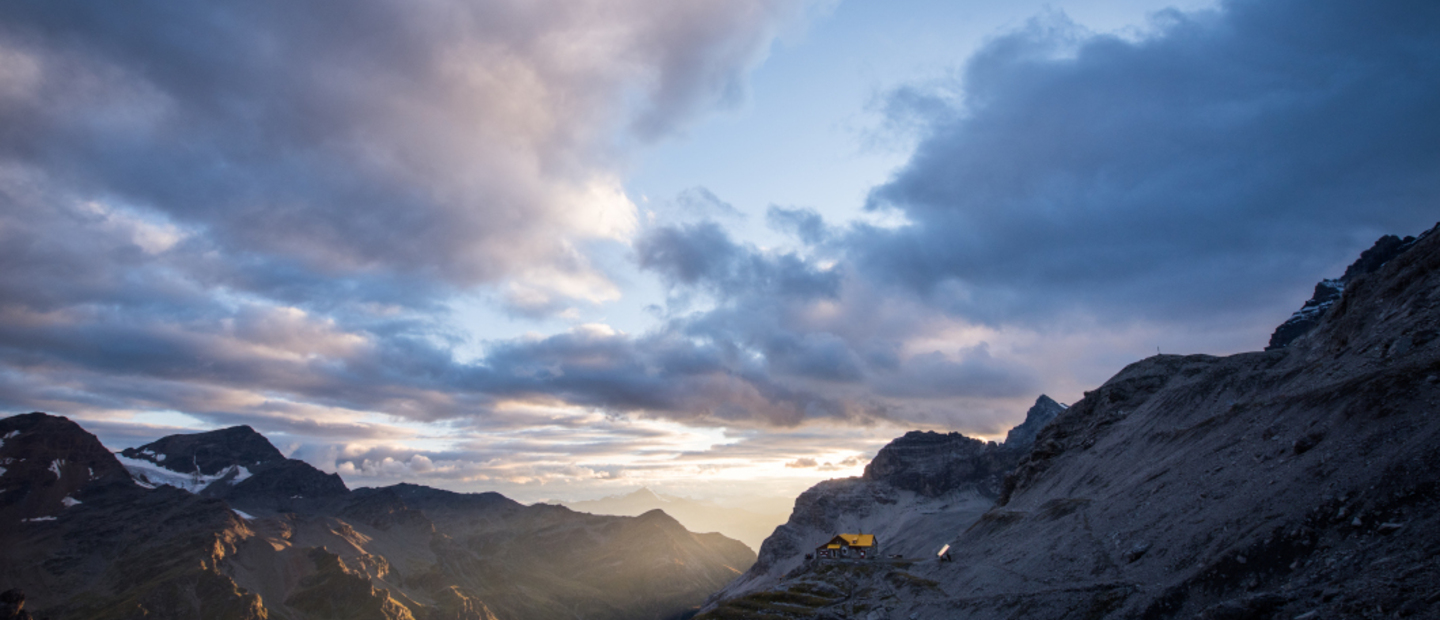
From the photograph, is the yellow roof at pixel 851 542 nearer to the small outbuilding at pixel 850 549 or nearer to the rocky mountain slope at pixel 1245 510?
the small outbuilding at pixel 850 549

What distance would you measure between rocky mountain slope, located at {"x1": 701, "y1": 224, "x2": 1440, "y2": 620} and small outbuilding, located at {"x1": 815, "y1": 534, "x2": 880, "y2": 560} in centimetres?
1248

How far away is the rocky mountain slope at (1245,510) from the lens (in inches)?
1448

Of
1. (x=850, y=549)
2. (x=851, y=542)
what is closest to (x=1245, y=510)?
(x=850, y=549)

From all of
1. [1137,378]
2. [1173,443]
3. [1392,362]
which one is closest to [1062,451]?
[1137,378]

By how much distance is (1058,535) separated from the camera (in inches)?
3236

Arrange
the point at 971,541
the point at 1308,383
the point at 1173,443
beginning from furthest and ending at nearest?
the point at 971,541 → the point at 1173,443 → the point at 1308,383

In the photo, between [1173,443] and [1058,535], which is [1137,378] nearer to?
[1173,443]

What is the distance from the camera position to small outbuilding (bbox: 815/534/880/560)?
139 metres

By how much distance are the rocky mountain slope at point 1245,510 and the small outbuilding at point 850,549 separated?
12476 millimetres

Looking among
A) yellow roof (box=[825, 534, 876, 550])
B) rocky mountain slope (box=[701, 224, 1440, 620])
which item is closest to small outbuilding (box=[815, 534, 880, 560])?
yellow roof (box=[825, 534, 876, 550])

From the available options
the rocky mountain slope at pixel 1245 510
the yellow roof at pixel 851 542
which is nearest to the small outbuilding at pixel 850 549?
the yellow roof at pixel 851 542

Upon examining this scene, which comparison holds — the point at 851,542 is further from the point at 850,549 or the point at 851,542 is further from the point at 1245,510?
the point at 1245,510

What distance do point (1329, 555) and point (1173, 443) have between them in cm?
6228

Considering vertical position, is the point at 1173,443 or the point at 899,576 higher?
the point at 1173,443
